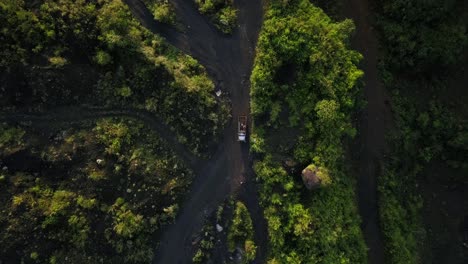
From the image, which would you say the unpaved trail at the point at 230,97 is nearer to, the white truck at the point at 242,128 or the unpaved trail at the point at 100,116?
the white truck at the point at 242,128

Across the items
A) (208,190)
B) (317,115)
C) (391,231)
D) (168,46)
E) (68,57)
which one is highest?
(168,46)

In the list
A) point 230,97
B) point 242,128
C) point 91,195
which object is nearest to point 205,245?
point 91,195

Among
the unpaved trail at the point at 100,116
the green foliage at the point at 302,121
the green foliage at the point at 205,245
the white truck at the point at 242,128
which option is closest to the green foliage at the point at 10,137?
the unpaved trail at the point at 100,116

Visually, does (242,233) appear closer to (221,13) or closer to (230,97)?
(230,97)

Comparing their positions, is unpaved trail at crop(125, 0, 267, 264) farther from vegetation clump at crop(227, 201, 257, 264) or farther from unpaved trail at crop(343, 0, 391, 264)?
unpaved trail at crop(343, 0, 391, 264)

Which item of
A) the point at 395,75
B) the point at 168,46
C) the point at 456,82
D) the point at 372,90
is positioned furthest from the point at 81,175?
the point at 456,82

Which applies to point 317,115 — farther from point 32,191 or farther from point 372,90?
point 32,191

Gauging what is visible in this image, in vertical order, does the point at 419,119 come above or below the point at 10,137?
above
